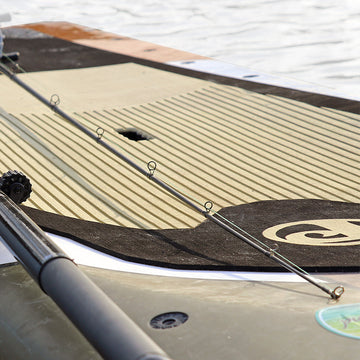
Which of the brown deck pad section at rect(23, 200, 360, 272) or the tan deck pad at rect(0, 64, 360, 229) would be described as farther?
the tan deck pad at rect(0, 64, 360, 229)

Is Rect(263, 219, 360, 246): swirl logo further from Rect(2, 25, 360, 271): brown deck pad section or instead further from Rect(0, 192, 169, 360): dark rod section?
Rect(0, 192, 169, 360): dark rod section

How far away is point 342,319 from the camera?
2.22 metres

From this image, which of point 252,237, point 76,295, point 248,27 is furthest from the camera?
point 248,27

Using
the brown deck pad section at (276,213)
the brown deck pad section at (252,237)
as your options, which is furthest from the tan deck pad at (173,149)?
the brown deck pad section at (252,237)

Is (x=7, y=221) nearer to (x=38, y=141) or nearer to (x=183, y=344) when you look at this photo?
(x=183, y=344)

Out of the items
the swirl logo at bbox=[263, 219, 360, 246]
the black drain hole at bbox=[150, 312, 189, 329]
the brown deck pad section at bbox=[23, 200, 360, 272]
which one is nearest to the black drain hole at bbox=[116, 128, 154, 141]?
the brown deck pad section at bbox=[23, 200, 360, 272]

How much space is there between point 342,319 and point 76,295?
0.87 m

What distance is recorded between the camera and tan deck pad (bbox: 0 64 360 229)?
4020 mm

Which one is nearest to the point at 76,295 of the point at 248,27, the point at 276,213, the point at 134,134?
the point at 276,213

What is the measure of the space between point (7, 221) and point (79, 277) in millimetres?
629

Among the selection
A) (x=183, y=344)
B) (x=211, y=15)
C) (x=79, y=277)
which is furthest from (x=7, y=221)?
(x=211, y=15)

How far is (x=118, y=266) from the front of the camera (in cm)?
316

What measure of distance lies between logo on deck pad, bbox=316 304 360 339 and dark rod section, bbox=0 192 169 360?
69 cm

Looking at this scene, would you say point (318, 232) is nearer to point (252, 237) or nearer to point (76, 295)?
point (252, 237)
